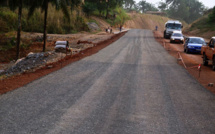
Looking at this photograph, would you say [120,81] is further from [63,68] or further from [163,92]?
[63,68]

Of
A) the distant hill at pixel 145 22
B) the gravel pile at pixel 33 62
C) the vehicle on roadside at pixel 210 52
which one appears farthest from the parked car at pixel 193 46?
the distant hill at pixel 145 22

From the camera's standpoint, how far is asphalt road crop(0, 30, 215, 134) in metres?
6.13

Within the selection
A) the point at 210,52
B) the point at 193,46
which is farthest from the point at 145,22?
the point at 210,52

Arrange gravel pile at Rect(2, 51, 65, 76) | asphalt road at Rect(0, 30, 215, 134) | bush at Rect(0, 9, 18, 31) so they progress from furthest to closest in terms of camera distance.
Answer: bush at Rect(0, 9, 18, 31) < gravel pile at Rect(2, 51, 65, 76) < asphalt road at Rect(0, 30, 215, 134)

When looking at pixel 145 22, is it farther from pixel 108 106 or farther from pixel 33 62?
pixel 108 106

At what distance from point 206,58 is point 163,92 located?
9452mm

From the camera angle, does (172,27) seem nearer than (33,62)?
No

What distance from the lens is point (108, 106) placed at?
777 cm

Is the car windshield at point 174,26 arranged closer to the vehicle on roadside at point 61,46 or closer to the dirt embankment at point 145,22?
the vehicle on roadside at point 61,46

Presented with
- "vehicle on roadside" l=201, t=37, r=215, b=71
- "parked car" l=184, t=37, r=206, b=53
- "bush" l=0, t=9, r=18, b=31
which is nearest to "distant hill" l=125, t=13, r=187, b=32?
"bush" l=0, t=9, r=18, b=31

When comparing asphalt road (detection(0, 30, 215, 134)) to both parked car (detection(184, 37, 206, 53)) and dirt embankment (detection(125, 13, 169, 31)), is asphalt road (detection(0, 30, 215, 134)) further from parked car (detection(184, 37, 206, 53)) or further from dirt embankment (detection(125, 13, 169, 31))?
dirt embankment (detection(125, 13, 169, 31))

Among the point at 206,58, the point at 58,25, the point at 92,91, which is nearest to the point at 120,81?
the point at 92,91

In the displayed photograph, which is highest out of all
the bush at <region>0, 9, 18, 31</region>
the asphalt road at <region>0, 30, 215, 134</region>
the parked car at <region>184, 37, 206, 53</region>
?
the bush at <region>0, 9, 18, 31</region>

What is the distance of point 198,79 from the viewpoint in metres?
12.6
